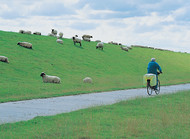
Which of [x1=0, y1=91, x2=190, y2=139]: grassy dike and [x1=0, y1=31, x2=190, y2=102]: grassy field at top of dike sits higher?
[x1=0, y1=31, x2=190, y2=102]: grassy field at top of dike

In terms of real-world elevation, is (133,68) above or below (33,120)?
above

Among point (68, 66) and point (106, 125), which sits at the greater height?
point (68, 66)

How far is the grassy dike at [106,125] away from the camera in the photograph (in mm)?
9500

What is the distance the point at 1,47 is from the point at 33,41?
9.30 meters

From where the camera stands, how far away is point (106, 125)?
1088 centimetres

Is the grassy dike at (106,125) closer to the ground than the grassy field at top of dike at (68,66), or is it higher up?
closer to the ground

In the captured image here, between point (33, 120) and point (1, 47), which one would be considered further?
point (1, 47)

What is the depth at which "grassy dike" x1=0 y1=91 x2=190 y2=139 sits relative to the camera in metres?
9.50

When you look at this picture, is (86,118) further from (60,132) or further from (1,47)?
(1,47)

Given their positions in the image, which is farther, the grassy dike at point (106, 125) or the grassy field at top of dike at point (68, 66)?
the grassy field at top of dike at point (68, 66)

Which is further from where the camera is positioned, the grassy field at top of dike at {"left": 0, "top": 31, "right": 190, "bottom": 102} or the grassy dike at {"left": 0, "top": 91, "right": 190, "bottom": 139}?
the grassy field at top of dike at {"left": 0, "top": 31, "right": 190, "bottom": 102}

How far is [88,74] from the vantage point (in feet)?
133

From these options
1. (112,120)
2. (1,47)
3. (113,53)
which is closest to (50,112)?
(112,120)

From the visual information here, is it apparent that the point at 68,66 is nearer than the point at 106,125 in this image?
No
